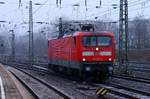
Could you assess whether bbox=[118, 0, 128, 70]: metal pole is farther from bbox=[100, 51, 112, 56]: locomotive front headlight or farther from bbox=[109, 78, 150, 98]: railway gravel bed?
bbox=[109, 78, 150, 98]: railway gravel bed

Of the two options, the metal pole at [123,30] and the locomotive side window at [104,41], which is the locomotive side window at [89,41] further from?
the metal pole at [123,30]

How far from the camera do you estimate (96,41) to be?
27.8 metres

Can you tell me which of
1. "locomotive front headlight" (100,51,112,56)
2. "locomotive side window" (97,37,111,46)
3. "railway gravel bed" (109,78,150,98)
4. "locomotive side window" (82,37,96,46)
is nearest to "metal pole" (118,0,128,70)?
"locomotive side window" (97,37,111,46)

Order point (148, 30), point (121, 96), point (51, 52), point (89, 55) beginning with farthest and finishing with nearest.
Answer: point (148, 30)
point (51, 52)
point (89, 55)
point (121, 96)

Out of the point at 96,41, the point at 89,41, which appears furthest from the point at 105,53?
the point at 89,41

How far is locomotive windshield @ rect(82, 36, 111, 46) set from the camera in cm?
2762

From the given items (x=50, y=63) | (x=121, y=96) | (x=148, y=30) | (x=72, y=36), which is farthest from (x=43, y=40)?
(x=121, y=96)

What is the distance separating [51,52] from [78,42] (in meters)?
12.8

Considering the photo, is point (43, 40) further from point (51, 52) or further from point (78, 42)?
point (78, 42)

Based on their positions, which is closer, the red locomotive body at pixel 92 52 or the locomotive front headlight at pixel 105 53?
the red locomotive body at pixel 92 52

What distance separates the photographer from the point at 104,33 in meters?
28.0

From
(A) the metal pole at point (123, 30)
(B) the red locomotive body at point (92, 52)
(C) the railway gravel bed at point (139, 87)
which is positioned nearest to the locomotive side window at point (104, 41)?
(B) the red locomotive body at point (92, 52)

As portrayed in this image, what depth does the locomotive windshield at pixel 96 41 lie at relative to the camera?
90.6ft

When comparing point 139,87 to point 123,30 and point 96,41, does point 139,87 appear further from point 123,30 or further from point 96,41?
point 123,30
